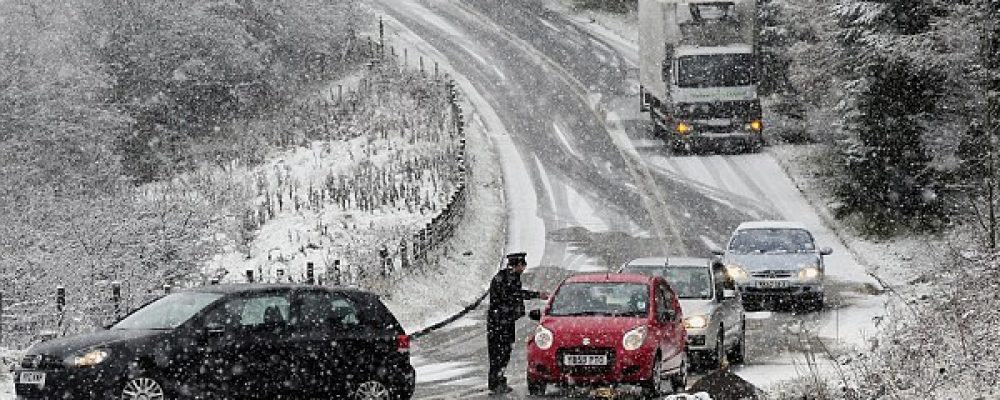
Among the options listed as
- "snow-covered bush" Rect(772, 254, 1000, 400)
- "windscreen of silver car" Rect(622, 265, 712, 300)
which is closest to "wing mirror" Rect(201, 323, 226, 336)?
"snow-covered bush" Rect(772, 254, 1000, 400)

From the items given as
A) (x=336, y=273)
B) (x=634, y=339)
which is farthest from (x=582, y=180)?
(x=634, y=339)

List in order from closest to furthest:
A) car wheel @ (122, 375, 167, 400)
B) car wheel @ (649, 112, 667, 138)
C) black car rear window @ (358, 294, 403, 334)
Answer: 1. car wheel @ (122, 375, 167, 400)
2. black car rear window @ (358, 294, 403, 334)
3. car wheel @ (649, 112, 667, 138)

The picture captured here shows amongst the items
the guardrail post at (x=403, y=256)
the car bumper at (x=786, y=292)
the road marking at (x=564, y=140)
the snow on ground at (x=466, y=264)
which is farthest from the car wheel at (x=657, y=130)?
the car bumper at (x=786, y=292)

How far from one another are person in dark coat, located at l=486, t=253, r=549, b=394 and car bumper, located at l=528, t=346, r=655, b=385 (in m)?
0.98

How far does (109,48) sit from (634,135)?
17862mm

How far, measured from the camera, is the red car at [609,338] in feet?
54.9

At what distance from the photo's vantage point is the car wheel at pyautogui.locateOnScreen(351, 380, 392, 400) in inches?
607

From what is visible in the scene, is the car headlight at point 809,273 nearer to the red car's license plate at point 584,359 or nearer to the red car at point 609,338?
the red car at point 609,338

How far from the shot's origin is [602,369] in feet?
55.0

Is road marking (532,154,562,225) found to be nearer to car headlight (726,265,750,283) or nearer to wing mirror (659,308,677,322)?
car headlight (726,265,750,283)

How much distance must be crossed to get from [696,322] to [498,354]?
339 cm

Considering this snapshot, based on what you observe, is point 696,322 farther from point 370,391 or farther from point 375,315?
point 370,391

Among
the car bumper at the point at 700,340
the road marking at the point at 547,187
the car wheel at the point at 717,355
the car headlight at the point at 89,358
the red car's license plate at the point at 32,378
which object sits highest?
the car headlight at the point at 89,358

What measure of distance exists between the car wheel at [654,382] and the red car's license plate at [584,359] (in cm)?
54
